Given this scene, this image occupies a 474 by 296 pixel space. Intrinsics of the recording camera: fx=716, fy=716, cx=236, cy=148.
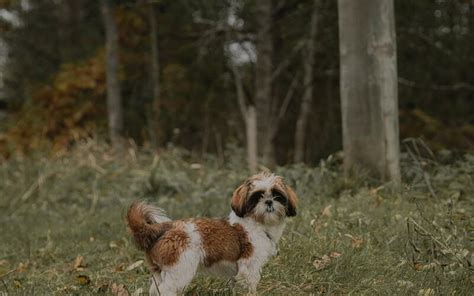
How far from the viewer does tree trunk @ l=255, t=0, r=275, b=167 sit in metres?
15.3

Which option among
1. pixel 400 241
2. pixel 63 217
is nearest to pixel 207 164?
pixel 63 217

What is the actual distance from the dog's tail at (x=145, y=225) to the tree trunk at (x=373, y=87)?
4755 mm

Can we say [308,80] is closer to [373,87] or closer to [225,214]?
[373,87]

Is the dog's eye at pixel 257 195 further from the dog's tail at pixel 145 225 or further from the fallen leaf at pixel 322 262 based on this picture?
the fallen leaf at pixel 322 262

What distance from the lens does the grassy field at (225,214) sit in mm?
5004

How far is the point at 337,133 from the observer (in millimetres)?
17453

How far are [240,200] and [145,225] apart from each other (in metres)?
0.66

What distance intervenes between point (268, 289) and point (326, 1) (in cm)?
1273

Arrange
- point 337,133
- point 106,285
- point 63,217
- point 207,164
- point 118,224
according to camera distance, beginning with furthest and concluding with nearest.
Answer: point 337,133 → point 207,164 → point 63,217 → point 118,224 → point 106,285

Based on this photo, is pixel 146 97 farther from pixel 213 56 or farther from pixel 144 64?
pixel 213 56

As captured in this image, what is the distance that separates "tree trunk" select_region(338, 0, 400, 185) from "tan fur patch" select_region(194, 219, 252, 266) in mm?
4436

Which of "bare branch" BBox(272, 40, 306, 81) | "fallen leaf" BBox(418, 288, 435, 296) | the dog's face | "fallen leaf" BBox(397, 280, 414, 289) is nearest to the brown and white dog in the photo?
the dog's face

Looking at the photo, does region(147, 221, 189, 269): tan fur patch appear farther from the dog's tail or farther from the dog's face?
the dog's face

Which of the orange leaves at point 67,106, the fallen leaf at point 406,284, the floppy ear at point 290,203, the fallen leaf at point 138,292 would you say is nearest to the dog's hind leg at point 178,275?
the fallen leaf at point 138,292
